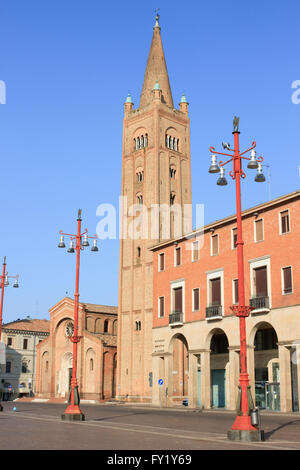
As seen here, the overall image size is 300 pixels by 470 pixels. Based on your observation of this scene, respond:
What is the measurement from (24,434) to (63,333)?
210 feet

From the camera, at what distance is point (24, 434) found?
760 inches

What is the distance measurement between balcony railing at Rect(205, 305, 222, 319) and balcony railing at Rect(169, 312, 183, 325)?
3856mm

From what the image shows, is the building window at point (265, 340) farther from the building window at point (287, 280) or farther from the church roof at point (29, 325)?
the church roof at point (29, 325)

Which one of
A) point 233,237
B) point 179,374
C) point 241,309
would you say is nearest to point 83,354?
point 179,374

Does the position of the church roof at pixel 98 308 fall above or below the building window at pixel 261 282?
above

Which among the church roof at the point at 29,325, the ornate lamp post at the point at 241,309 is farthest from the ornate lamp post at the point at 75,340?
the church roof at the point at 29,325

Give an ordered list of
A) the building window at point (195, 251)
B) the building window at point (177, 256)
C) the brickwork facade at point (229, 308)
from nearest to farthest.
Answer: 1. the brickwork facade at point (229, 308)
2. the building window at point (195, 251)
3. the building window at point (177, 256)

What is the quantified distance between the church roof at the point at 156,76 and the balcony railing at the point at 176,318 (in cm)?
3716

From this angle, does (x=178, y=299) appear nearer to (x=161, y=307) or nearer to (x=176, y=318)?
(x=176, y=318)

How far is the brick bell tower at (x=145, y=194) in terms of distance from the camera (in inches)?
2653

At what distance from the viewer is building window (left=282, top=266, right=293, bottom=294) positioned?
38.0 meters

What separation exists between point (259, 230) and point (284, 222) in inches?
101

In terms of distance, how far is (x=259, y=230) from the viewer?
135 feet
